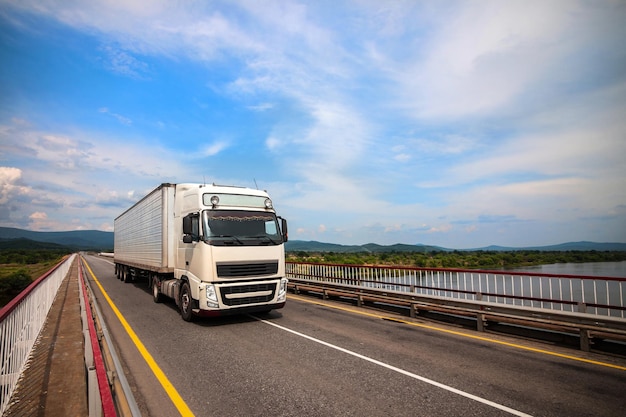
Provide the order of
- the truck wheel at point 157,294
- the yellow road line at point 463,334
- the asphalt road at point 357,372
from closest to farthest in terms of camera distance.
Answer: the asphalt road at point 357,372, the yellow road line at point 463,334, the truck wheel at point 157,294

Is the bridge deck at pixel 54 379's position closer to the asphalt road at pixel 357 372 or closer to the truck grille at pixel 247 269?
the asphalt road at pixel 357 372

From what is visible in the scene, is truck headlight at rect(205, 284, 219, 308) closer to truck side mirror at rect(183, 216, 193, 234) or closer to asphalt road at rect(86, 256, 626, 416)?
asphalt road at rect(86, 256, 626, 416)

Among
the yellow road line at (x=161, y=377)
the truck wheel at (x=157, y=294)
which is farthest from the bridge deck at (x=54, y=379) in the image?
the truck wheel at (x=157, y=294)

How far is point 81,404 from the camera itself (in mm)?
4527

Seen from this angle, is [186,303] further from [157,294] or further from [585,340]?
[585,340]

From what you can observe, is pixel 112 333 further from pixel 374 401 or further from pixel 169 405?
pixel 374 401

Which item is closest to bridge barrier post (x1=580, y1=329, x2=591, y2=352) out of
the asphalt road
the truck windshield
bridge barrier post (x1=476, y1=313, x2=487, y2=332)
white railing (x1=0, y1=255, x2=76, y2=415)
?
the asphalt road

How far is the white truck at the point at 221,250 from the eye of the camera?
891 centimetres

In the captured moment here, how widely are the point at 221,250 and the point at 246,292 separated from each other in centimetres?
128

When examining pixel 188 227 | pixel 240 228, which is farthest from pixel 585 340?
pixel 188 227

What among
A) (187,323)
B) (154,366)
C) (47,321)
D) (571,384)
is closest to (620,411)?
(571,384)

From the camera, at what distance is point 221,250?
8.96 metres

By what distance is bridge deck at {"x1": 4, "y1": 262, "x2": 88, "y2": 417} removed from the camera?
4.43 metres

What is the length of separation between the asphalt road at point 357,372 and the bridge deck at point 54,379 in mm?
717
